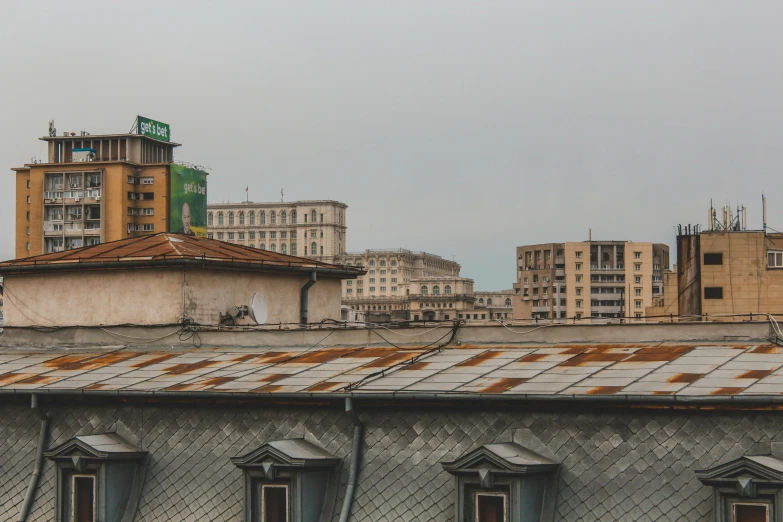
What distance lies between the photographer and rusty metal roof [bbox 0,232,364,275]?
29984mm

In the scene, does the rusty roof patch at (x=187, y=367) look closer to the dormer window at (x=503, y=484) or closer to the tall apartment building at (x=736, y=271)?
the dormer window at (x=503, y=484)

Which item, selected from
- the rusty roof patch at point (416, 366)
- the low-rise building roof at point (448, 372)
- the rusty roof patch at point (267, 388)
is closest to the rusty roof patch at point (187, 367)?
the low-rise building roof at point (448, 372)

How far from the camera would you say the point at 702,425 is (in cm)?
1565

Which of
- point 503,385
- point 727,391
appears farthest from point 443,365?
point 727,391

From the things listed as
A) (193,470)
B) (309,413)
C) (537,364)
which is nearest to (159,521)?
(193,470)

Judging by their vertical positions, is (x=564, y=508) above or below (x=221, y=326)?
below

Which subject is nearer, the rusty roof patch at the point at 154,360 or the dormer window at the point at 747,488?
the dormer window at the point at 747,488

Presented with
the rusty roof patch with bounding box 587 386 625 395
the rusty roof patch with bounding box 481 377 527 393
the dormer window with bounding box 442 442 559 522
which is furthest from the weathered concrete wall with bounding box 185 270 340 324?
the rusty roof patch with bounding box 587 386 625 395

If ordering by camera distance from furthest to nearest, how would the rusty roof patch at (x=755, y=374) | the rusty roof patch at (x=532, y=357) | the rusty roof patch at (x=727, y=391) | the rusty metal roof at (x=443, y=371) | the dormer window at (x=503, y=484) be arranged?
1. the rusty roof patch at (x=532, y=357)
2. the rusty metal roof at (x=443, y=371)
3. the rusty roof patch at (x=755, y=374)
4. the dormer window at (x=503, y=484)
5. the rusty roof patch at (x=727, y=391)

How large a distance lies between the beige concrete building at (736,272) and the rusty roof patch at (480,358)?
100742 mm

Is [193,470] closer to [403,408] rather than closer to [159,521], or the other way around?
[159,521]

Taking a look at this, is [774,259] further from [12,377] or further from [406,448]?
[406,448]

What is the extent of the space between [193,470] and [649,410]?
7960mm

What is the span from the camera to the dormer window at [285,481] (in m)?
18.1
